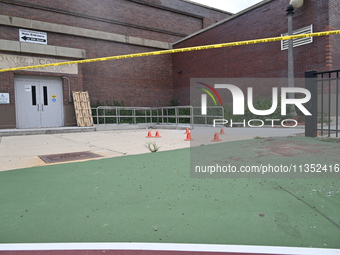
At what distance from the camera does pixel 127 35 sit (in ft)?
62.1

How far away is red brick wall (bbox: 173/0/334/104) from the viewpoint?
12297 millimetres

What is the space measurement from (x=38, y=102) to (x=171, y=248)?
15.5 meters

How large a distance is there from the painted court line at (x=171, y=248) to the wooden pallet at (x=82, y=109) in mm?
13995

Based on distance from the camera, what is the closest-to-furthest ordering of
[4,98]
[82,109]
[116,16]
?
[4,98] → [82,109] → [116,16]

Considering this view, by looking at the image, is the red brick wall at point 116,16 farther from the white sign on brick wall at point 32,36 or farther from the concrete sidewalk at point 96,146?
the concrete sidewalk at point 96,146

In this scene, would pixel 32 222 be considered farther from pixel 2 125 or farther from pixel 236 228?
pixel 2 125

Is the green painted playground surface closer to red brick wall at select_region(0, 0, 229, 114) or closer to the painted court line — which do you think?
the painted court line

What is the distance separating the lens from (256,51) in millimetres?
15242

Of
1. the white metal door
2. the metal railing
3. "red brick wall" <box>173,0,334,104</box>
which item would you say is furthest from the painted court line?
the white metal door

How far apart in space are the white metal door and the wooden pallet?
978 millimetres

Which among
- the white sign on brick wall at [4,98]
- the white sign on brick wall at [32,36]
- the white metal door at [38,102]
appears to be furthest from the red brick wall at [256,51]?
the white sign on brick wall at [4,98]

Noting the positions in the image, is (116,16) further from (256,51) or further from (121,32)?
(256,51)

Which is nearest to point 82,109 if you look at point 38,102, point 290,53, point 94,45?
point 38,102

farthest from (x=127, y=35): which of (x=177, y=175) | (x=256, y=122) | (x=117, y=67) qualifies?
(x=177, y=175)
